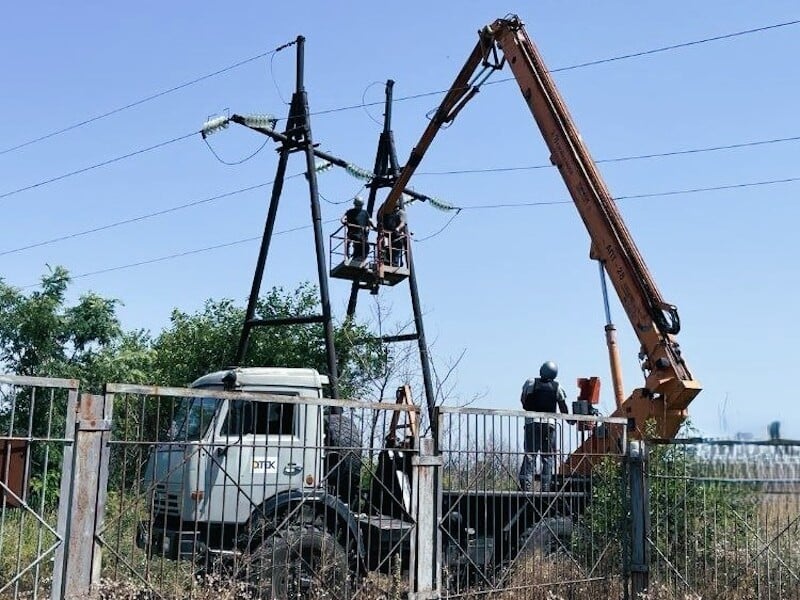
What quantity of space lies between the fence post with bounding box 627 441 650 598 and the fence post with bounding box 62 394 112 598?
557 cm

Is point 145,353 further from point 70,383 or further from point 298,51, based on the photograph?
point 70,383

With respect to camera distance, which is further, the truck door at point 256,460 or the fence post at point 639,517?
the fence post at point 639,517

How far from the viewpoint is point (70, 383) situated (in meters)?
6.46

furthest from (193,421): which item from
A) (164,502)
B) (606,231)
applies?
(606,231)

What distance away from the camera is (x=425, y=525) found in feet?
27.3

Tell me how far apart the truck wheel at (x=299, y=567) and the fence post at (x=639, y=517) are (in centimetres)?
313

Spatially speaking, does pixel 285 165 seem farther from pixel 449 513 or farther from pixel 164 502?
pixel 449 513

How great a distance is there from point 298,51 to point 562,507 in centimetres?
1217

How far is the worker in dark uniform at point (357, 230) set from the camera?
60.4ft

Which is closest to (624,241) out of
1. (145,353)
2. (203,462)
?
(203,462)

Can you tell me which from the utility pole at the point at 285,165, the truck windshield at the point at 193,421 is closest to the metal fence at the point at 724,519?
the truck windshield at the point at 193,421

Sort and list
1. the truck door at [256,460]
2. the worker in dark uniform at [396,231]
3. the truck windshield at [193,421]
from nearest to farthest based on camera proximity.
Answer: the truck door at [256,460]
the truck windshield at [193,421]
the worker in dark uniform at [396,231]

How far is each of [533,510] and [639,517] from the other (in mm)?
1176

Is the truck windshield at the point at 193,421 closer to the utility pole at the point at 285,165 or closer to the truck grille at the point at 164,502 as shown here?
the truck grille at the point at 164,502
